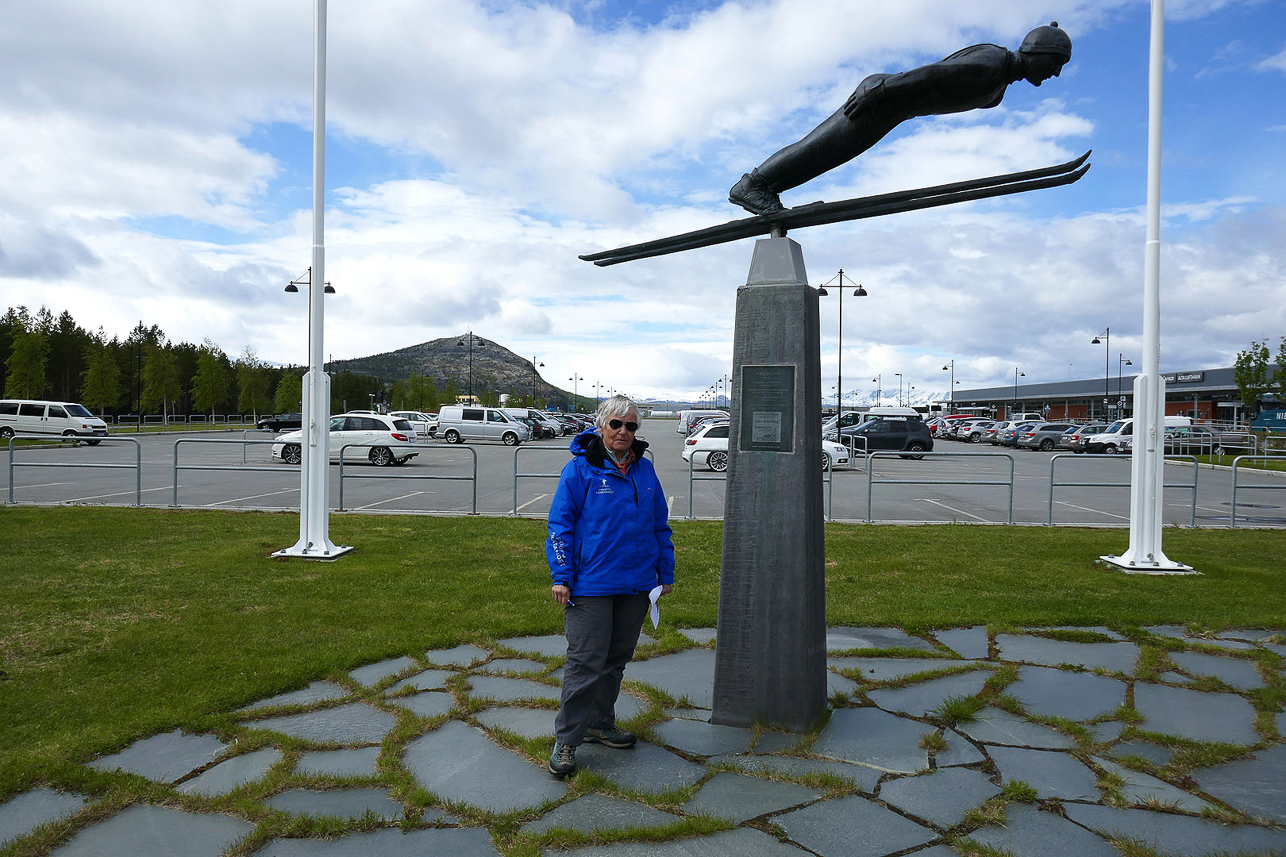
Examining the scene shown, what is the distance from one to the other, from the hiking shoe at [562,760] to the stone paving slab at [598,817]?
0.20 metres

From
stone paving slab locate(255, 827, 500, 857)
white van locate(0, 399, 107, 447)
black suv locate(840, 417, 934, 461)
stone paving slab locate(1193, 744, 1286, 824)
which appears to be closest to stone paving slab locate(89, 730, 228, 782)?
stone paving slab locate(255, 827, 500, 857)

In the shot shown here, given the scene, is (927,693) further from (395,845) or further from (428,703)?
(395,845)

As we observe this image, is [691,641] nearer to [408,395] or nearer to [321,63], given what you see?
[321,63]

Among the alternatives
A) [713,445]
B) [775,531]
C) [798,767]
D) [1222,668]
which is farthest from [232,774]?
[713,445]

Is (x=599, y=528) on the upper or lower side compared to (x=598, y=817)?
upper

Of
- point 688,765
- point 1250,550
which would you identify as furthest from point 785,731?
point 1250,550

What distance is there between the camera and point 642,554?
3789 mm

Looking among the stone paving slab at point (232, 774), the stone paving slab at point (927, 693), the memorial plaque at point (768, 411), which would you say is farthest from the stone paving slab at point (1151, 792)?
the stone paving slab at point (232, 774)

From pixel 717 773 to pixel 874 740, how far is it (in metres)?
0.87

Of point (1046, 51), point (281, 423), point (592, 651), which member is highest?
point (1046, 51)

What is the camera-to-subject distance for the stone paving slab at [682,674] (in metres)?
4.62

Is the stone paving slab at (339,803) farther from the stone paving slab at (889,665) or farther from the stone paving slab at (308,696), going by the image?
the stone paving slab at (889,665)

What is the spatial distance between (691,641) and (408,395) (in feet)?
293

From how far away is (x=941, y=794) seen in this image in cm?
340
